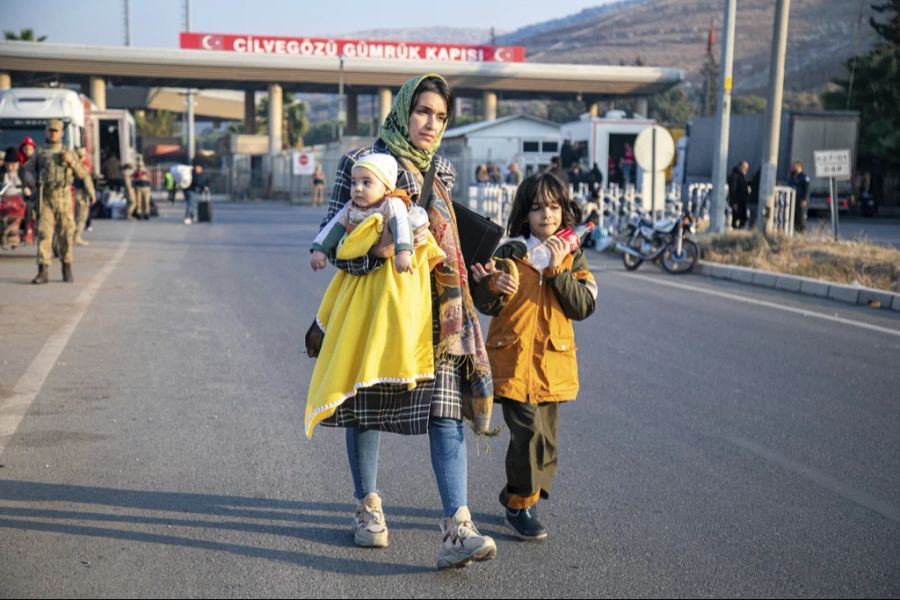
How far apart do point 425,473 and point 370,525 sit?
1188 millimetres

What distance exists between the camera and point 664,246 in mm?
17594

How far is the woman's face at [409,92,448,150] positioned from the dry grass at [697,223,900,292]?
1088 cm

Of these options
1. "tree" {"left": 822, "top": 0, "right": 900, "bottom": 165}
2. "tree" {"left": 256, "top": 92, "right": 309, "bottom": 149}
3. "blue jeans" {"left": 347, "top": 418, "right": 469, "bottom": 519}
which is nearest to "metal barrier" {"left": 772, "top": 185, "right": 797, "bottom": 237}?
"blue jeans" {"left": 347, "top": 418, "right": 469, "bottom": 519}

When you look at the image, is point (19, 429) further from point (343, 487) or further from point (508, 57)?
point (508, 57)

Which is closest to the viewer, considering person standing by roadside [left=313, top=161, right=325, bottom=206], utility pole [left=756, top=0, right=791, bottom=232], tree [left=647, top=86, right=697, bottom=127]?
utility pole [left=756, top=0, right=791, bottom=232]

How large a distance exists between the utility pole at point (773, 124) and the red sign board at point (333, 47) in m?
45.0

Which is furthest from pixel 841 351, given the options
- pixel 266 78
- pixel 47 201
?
pixel 266 78

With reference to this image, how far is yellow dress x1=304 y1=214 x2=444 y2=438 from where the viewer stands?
409 centimetres

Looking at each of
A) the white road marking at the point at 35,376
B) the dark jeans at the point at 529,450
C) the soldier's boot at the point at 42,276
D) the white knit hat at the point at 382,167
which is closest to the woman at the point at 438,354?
the white knit hat at the point at 382,167

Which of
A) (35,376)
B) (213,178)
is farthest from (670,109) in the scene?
(35,376)

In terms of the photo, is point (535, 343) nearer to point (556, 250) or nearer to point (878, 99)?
point (556, 250)

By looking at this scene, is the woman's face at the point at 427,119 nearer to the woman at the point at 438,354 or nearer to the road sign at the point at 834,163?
the woman at the point at 438,354

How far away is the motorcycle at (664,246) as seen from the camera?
57.3ft

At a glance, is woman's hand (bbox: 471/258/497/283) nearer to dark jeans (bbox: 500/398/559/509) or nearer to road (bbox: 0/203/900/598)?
dark jeans (bbox: 500/398/559/509)
